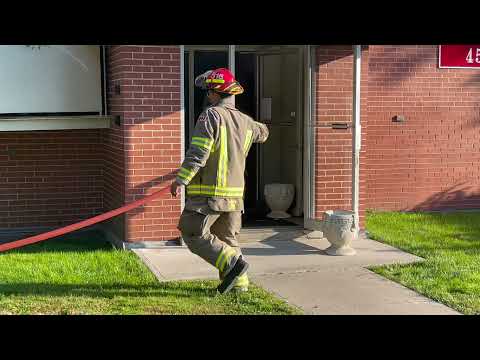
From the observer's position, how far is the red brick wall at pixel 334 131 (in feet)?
28.7

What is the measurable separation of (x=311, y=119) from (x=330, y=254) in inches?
73.2

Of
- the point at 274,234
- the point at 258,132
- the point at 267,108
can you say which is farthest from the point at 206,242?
the point at 267,108

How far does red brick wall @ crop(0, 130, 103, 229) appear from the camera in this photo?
916 cm

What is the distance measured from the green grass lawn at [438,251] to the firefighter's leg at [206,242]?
5.92 feet

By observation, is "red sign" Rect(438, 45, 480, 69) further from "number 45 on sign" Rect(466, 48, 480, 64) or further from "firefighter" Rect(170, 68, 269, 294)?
"firefighter" Rect(170, 68, 269, 294)

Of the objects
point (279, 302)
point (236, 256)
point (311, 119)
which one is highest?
point (311, 119)

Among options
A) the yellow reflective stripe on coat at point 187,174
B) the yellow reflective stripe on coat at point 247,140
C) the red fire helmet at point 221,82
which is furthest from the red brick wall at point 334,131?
the yellow reflective stripe on coat at point 187,174

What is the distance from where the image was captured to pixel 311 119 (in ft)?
29.3

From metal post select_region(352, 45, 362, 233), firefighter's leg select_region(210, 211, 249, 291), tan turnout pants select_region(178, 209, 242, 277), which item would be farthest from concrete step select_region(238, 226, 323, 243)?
tan turnout pants select_region(178, 209, 242, 277)

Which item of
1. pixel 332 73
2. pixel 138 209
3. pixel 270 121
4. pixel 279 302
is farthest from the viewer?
pixel 270 121

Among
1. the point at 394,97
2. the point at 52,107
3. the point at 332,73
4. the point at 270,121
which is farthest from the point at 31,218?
the point at 394,97

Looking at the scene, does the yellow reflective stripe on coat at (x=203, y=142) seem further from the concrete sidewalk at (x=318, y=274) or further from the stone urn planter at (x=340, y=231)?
the stone urn planter at (x=340, y=231)

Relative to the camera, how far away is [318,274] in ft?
23.4

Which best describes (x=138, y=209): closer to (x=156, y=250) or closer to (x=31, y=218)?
(x=156, y=250)
